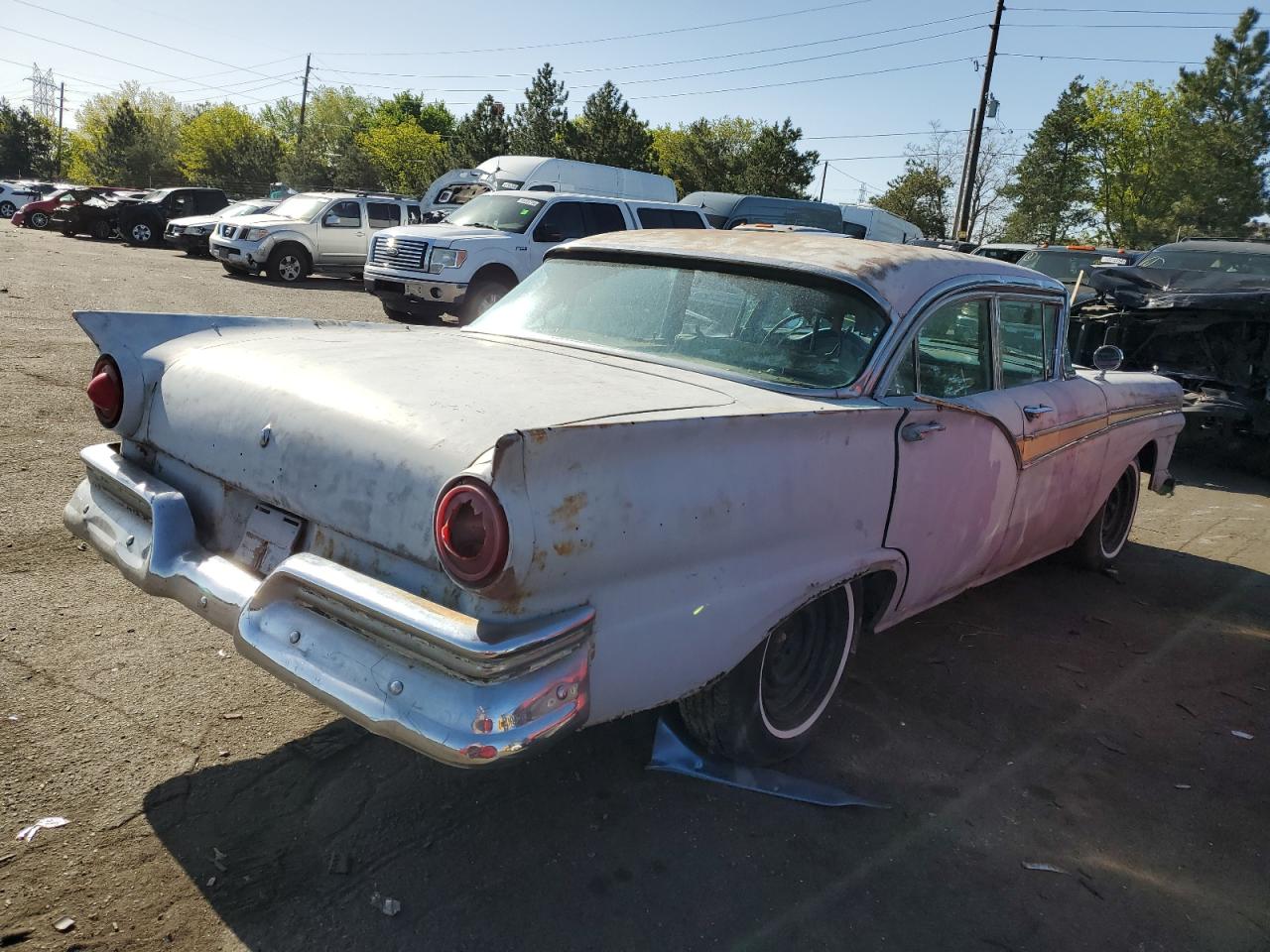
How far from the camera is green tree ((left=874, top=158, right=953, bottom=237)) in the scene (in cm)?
5244

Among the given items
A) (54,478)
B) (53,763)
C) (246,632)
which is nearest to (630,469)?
(246,632)

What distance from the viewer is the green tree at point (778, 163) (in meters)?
49.8

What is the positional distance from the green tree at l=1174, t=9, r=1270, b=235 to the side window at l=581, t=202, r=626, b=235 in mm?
42253

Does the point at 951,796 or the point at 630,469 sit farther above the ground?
the point at 630,469

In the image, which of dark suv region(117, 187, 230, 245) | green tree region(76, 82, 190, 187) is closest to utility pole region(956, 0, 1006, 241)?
dark suv region(117, 187, 230, 245)

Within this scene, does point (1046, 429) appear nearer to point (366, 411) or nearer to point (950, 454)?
point (950, 454)

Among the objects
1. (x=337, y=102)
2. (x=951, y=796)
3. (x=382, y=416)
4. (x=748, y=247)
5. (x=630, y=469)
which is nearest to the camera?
(x=630, y=469)

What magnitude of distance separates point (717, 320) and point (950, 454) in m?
0.94

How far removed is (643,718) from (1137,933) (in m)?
1.53

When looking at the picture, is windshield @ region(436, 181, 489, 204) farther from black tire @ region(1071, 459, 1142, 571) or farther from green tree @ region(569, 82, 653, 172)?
green tree @ region(569, 82, 653, 172)

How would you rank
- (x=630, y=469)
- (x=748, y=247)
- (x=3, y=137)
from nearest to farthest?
(x=630, y=469) < (x=748, y=247) < (x=3, y=137)

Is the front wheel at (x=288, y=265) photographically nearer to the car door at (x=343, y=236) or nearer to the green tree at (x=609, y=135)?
the car door at (x=343, y=236)

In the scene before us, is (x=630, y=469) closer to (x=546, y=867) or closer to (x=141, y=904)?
(x=546, y=867)

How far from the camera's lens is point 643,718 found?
3.20m
